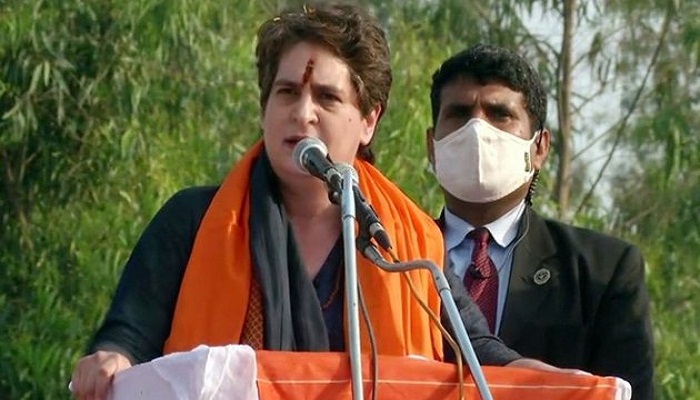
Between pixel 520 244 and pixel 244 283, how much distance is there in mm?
1085

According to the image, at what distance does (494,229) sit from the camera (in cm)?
514

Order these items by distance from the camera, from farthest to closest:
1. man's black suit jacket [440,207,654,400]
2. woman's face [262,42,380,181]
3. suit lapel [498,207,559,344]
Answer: suit lapel [498,207,559,344] → man's black suit jacket [440,207,654,400] → woman's face [262,42,380,181]

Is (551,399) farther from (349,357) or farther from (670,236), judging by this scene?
(670,236)

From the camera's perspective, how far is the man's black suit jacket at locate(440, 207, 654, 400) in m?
4.86

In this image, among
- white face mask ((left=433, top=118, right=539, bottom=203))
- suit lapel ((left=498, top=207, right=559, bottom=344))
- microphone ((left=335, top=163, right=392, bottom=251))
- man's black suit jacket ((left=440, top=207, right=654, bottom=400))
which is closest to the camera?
microphone ((left=335, top=163, right=392, bottom=251))

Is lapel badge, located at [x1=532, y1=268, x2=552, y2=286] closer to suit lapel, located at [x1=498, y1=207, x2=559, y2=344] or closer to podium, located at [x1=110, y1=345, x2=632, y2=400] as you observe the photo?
suit lapel, located at [x1=498, y1=207, x2=559, y2=344]

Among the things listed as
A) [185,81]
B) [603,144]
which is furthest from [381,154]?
[603,144]

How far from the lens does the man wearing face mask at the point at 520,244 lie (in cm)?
491

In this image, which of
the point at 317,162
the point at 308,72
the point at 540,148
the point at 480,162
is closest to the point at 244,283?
the point at 317,162

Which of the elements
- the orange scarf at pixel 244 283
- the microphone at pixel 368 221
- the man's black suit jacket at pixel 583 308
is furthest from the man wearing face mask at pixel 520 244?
the microphone at pixel 368 221

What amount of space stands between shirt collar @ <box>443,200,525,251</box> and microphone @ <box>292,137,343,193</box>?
1046 mm

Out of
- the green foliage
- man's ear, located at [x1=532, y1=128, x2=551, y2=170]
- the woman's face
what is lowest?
the green foliage

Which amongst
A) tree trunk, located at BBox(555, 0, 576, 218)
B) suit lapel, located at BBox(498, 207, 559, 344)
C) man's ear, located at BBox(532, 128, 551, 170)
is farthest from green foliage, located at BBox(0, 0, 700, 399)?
suit lapel, located at BBox(498, 207, 559, 344)

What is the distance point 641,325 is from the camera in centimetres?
488
